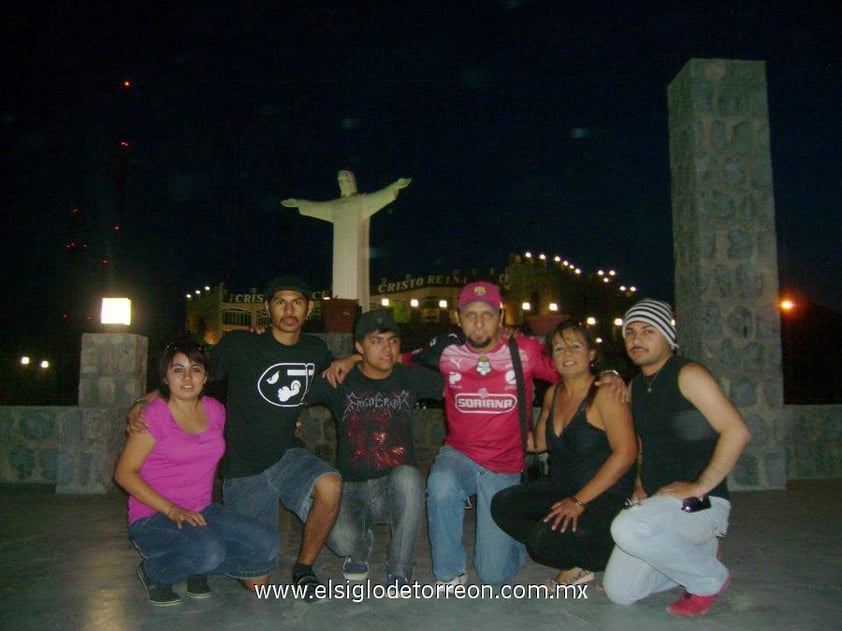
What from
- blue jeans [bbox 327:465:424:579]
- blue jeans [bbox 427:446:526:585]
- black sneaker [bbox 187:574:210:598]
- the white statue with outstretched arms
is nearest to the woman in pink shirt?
black sneaker [bbox 187:574:210:598]

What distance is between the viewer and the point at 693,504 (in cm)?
287

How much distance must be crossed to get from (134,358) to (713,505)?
5.70m

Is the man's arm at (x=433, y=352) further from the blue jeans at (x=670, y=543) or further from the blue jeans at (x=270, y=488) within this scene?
the blue jeans at (x=670, y=543)

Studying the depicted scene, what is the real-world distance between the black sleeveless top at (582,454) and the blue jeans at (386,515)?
31.0 inches

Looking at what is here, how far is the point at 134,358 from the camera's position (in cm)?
655

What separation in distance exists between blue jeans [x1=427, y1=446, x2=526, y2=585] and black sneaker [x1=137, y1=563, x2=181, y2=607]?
1.32 m

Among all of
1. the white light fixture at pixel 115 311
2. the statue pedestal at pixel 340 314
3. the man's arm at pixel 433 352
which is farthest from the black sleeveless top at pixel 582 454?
the statue pedestal at pixel 340 314

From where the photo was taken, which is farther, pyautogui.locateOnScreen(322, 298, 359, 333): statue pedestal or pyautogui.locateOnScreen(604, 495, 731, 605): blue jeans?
pyautogui.locateOnScreen(322, 298, 359, 333): statue pedestal

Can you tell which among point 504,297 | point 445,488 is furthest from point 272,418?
point 504,297

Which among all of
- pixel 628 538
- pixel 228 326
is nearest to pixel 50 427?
pixel 628 538

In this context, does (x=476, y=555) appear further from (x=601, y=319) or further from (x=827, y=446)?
(x=601, y=319)

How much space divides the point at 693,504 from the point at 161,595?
2596 mm

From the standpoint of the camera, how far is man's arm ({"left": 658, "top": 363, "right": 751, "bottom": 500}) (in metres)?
2.86

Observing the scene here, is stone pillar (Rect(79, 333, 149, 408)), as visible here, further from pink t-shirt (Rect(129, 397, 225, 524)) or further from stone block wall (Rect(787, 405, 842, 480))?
stone block wall (Rect(787, 405, 842, 480))
